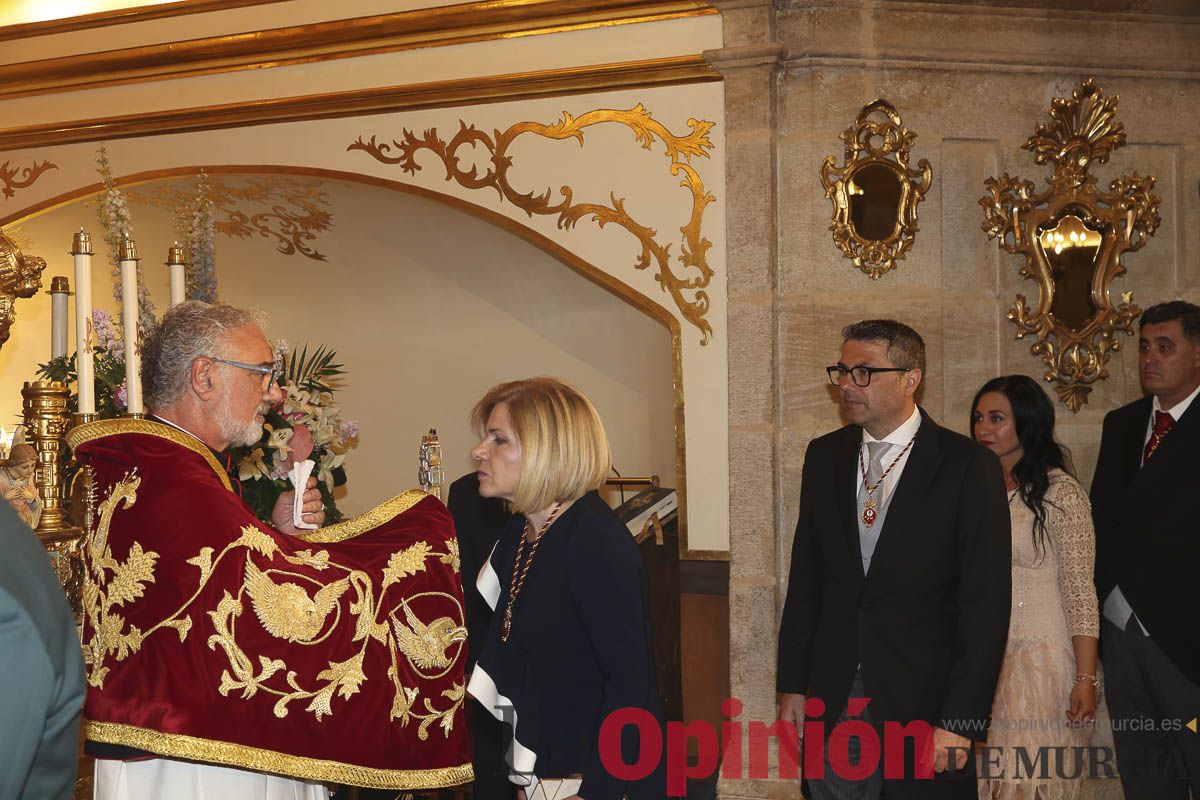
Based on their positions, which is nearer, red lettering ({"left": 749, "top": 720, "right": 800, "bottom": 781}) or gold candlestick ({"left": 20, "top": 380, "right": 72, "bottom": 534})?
gold candlestick ({"left": 20, "top": 380, "right": 72, "bottom": 534})

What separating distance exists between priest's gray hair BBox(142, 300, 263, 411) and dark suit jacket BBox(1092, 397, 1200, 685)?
9.58ft

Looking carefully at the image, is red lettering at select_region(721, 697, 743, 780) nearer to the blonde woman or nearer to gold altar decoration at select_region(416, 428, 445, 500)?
the blonde woman

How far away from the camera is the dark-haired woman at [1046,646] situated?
3.62m

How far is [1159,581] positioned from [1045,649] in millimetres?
433

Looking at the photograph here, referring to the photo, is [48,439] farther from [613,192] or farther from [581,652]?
[613,192]

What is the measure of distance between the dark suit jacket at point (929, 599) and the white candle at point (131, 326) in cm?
191

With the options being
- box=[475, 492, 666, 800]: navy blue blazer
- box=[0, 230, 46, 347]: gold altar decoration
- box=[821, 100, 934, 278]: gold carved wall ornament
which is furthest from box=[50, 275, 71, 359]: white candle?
box=[821, 100, 934, 278]: gold carved wall ornament

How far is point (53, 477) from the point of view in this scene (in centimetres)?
259

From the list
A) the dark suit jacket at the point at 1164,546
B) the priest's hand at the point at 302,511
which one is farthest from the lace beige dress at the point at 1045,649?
the priest's hand at the point at 302,511

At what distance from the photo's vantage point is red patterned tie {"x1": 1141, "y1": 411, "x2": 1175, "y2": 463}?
387 centimetres

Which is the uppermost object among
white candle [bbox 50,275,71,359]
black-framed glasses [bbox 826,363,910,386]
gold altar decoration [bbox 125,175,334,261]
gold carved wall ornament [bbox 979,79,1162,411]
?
gold altar decoration [bbox 125,175,334,261]

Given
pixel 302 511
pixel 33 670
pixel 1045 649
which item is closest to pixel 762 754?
pixel 1045 649

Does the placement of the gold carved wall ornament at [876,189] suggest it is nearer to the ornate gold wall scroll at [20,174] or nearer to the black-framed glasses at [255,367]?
the black-framed glasses at [255,367]

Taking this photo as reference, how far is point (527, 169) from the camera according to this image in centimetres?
479
